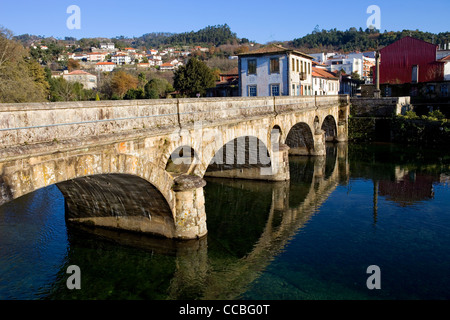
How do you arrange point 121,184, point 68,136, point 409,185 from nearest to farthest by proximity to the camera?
point 68,136 < point 121,184 < point 409,185

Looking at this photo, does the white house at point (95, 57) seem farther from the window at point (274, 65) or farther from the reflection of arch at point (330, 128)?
the reflection of arch at point (330, 128)

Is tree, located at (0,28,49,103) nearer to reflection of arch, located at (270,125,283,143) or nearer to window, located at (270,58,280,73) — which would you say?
reflection of arch, located at (270,125,283,143)

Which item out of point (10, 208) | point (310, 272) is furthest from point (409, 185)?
point (10, 208)

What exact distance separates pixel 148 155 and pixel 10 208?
10849 millimetres

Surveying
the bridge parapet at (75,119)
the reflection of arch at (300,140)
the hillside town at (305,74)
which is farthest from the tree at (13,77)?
the bridge parapet at (75,119)

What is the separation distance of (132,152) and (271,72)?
30.1 metres

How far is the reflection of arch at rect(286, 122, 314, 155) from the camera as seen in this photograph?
3359 centimetres

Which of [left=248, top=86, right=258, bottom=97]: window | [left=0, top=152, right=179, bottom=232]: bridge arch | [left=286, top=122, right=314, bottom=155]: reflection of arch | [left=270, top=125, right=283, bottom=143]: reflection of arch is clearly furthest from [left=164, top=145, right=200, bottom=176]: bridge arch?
[left=248, top=86, right=258, bottom=97]: window

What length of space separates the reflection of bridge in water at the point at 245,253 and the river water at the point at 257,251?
0.16ft

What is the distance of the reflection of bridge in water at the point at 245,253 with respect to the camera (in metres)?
12.6

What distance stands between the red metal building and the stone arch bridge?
33.5m

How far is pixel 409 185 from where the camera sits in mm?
25000
